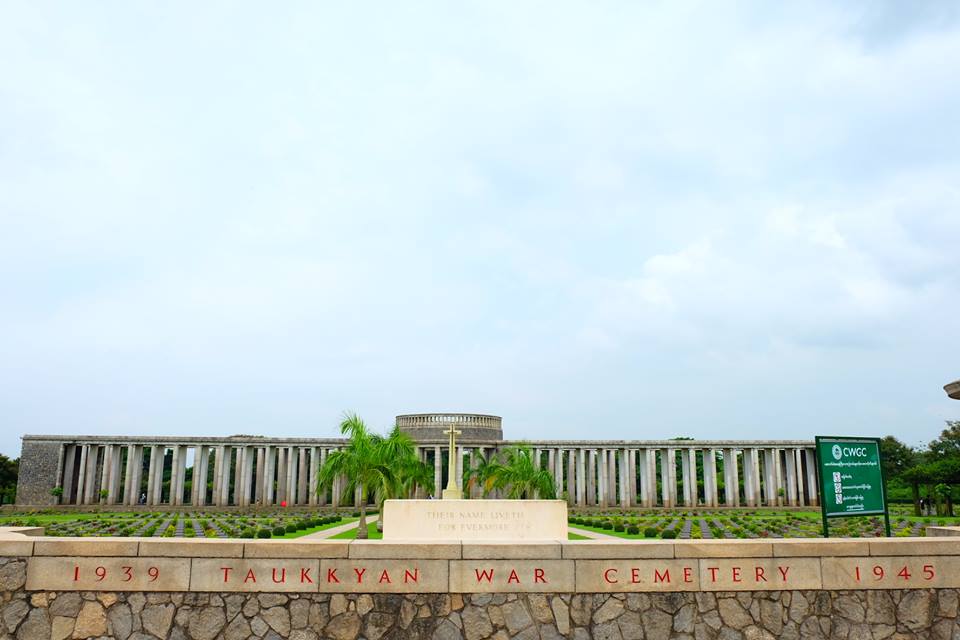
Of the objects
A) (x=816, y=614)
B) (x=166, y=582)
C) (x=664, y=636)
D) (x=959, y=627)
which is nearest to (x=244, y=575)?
(x=166, y=582)

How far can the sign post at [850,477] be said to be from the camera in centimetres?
1116

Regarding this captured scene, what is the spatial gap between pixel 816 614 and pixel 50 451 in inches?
2584

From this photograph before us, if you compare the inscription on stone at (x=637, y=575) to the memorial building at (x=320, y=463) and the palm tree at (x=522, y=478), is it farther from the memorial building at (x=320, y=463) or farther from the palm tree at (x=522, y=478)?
the memorial building at (x=320, y=463)

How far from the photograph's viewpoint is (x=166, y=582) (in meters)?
8.38

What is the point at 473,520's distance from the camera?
1275 cm

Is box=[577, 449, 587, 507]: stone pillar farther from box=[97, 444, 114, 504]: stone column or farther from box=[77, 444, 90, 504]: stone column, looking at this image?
box=[77, 444, 90, 504]: stone column

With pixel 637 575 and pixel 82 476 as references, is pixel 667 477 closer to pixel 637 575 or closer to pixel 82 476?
pixel 82 476

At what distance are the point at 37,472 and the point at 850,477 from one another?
214 feet

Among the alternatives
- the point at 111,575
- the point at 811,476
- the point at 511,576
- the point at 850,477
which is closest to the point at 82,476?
the point at 111,575

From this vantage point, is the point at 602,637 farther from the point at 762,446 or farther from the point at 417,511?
the point at 762,446

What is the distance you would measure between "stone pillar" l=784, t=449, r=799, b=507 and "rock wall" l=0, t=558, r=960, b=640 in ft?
195

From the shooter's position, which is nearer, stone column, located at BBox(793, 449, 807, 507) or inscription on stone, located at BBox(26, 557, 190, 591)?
inscription on stone, located at BBox(26, 557, 190, 591)

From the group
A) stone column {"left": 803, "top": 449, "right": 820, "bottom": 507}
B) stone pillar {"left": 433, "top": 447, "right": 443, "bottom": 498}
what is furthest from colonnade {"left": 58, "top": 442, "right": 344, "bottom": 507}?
stone column {"left": 803, "top": 449, "right": 820, "bottom": 507}

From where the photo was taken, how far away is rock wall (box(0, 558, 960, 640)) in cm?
830
